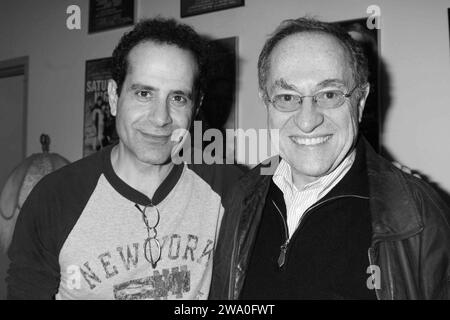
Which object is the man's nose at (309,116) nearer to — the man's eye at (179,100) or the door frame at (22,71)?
the man's eye at (179,100)

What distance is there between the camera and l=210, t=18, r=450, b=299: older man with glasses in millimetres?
911

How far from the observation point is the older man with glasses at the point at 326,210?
911mm

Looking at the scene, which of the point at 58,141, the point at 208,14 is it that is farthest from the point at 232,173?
the point at 58,141

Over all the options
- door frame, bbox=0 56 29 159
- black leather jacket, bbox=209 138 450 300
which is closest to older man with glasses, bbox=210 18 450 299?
black leather jacket, bbox=209 138 450 300

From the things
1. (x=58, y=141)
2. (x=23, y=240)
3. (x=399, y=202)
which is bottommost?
(x=23, y=240)

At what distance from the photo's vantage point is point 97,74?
2438 mm

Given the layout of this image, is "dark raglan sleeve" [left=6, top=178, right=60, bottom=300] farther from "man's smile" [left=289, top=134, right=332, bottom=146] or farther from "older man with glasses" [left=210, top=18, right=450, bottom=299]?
"man's smile" [left=289, top=134, right=332, bottom=146]

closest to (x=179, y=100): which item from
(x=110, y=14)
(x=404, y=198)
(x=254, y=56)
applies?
(x=404, y=198)

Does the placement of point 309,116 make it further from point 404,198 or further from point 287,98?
point 404,198

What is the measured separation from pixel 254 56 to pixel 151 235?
1122mm

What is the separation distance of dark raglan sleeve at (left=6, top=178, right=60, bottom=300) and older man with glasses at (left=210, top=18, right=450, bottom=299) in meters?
0.48

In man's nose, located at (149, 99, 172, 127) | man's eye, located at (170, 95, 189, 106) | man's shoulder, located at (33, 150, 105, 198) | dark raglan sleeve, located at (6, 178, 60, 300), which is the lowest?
dark raglan sleeve, located at (6, 178, 60, 300)

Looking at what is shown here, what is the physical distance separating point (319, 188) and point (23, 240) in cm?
87
